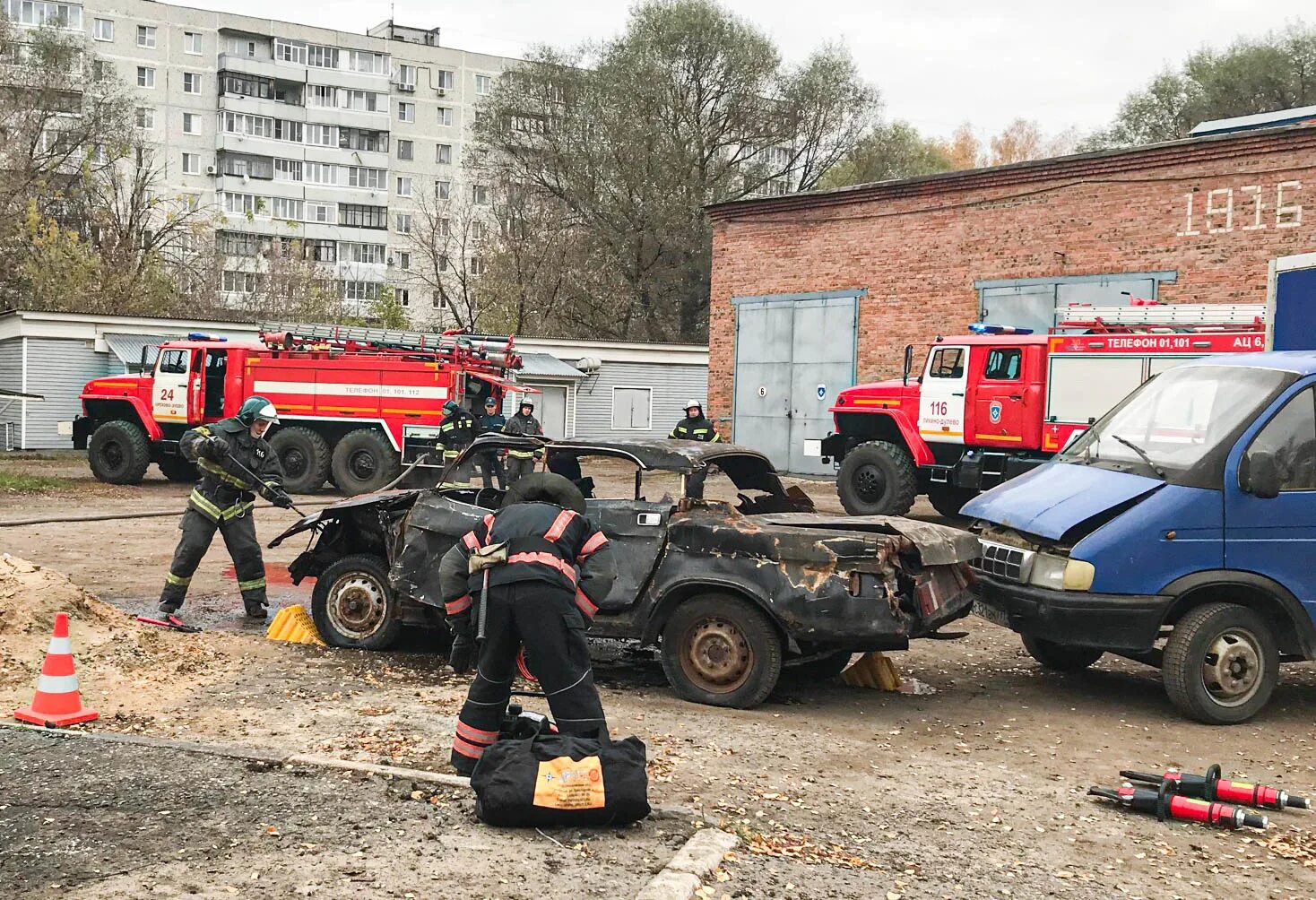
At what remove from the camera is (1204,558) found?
7.02 m

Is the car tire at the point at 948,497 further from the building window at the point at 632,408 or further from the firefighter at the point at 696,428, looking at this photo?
the building window at the point at 632,408

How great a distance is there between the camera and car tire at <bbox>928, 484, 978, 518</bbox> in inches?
648

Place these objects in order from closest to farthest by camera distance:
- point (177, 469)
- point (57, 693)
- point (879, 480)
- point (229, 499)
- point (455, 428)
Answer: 1. point (57, 693)
2. point (229, 499)
3. point (879, 480)
4. point (455, 428)
5. point (177, 469)

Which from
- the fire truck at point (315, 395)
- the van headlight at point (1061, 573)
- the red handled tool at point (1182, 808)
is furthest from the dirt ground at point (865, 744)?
the fire truck at point (315, 395)

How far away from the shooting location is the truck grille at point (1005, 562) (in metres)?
7.33

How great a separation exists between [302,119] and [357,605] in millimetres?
60635

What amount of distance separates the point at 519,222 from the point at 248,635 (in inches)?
1398

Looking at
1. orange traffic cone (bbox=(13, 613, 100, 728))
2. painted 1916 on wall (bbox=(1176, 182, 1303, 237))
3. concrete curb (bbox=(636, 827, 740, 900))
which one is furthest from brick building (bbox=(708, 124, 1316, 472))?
orange traffic cone (bbox=(13, 613, 100, 728))

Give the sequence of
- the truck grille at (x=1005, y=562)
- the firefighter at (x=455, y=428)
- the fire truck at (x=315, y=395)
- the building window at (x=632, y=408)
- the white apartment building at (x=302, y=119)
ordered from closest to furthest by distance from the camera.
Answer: the truck grille at (x=1005, y=562), the firefighter at (x=455, y=428), the fire truck at (x=315, y=395), the building window at (x=632, y=408), the white apartment building at (x=302, y=119)

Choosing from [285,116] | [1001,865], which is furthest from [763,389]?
[285,116]

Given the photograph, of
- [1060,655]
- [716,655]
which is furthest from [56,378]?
[1060,655]

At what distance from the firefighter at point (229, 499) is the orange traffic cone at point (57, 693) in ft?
9.35

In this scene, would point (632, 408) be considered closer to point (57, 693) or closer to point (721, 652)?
point (721, 652)

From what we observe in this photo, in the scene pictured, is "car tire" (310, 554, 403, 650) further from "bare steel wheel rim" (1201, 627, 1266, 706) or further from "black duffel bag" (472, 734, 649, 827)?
"bare steel wheel rim" (1201, 627, 1266, 706)
